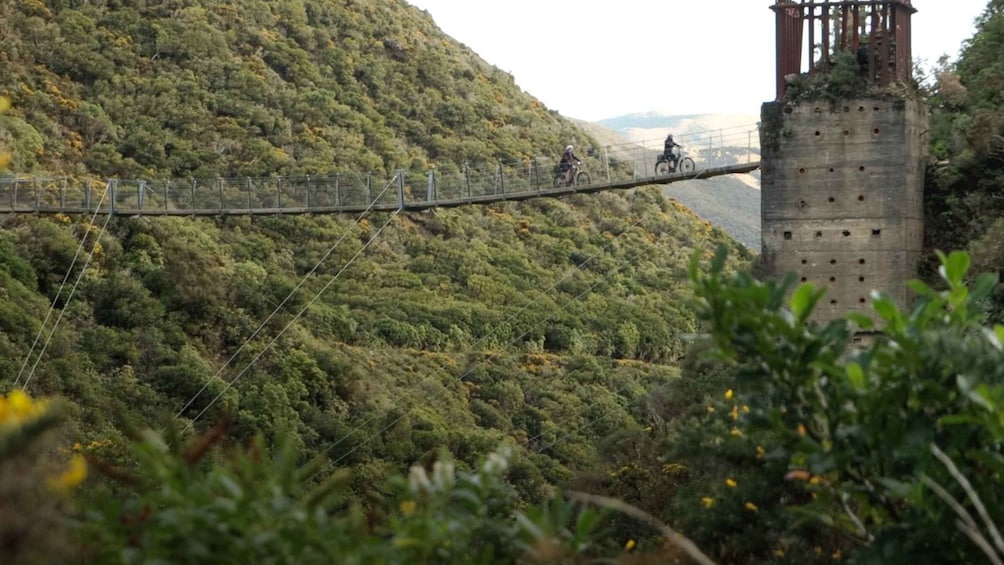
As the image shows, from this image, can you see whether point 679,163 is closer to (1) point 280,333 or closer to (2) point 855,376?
(1) point 280,333

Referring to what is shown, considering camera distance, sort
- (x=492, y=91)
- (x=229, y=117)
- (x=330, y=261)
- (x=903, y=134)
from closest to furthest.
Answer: (x=903, y=134) → (x=330, y=261) → (x=229, y=117) → (x=492, y=91)

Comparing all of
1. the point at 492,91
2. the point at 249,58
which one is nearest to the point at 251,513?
the point at 249,58

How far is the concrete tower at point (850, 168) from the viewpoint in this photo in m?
17.2

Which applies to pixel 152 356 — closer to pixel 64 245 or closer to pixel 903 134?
pixel 64 245

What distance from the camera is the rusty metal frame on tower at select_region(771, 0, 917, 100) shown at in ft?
57.3

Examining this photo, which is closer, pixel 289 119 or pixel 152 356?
pixel 152 356

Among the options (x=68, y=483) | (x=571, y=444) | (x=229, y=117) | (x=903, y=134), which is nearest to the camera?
(x=68, y=483)

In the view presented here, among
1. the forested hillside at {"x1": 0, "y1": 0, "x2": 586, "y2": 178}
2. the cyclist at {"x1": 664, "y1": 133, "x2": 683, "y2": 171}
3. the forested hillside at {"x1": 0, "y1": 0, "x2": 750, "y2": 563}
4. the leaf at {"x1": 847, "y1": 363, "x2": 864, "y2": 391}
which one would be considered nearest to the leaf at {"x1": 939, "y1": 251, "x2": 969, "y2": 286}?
the leaf at {"x1": 847, "y1": 363, "x2": 864, "y2": 391}

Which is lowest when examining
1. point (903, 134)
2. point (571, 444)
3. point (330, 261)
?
point (571, 444)

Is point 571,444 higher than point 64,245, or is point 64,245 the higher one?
point 64,245

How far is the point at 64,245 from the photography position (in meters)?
28.9

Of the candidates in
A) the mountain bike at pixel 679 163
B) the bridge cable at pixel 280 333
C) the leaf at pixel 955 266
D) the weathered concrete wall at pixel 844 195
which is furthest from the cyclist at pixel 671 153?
the leaf at pixel 955 266

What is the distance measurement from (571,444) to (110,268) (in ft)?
27.9

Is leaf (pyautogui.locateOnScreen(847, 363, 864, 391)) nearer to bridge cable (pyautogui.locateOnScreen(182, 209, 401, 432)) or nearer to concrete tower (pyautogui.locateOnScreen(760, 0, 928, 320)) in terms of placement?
concrete tower (pyautogui.locateOnScreen(760, 0, 928, 320))
